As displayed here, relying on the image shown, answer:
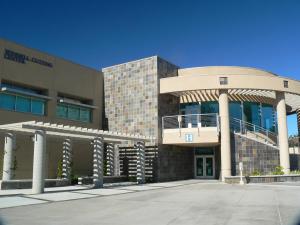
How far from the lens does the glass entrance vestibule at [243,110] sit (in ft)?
103

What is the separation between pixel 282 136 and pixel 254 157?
2915mm

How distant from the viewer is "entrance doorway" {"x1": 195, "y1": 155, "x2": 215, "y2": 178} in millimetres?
31500

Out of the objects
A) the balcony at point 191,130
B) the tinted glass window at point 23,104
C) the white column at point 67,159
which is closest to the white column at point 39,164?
the tinted glass window at point 23,104

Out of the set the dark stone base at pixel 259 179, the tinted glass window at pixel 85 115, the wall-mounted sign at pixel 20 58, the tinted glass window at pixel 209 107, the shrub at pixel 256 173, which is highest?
the wall-mounted sign at pixel 20 58

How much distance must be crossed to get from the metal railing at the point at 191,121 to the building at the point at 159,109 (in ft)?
0.27

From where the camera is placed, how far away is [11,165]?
21.5 meters

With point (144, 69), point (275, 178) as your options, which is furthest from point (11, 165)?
point (275, 178)

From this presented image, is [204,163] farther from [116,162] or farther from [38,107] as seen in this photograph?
[38,107]

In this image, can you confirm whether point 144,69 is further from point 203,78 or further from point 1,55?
point 1,55

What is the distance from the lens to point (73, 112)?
2833 cm

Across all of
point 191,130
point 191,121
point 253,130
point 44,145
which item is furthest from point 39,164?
point 253,130

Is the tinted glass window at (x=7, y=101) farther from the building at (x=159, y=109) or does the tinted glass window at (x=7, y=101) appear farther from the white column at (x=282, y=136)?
the white column at (x=282, y=136)

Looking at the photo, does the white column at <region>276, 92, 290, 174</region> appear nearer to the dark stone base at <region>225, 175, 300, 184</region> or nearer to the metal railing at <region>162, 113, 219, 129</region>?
the dark stone base at <region>225, 175, 300, 184</region>

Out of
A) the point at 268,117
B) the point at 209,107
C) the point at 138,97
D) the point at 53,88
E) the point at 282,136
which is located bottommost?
the point at 282,136
